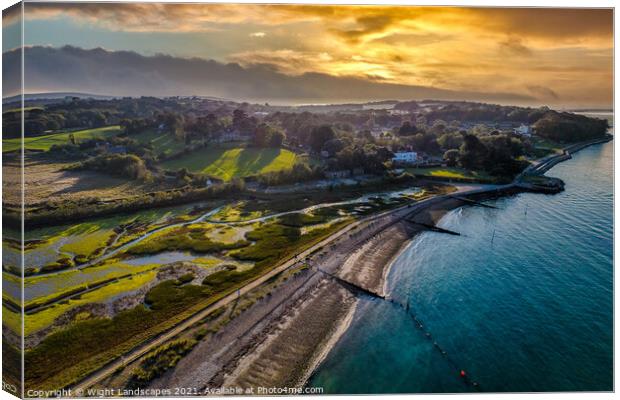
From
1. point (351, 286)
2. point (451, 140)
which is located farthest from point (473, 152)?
point (351, 286)

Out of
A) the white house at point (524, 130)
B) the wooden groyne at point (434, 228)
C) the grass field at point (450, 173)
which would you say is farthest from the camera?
the white house at point (524, 130)

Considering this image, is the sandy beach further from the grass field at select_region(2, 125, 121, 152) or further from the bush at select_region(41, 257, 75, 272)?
the bush at select_region(41, 257, 75, 272)

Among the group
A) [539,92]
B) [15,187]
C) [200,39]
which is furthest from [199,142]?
[539,92]

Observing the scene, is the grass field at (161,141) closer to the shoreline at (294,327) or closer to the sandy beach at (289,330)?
the shoreline at (294,327)

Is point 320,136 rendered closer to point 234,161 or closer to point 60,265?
point 234,161

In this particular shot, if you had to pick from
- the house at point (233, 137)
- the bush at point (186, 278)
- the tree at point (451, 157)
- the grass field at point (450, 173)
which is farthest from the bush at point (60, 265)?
the tree at point (451, 157)

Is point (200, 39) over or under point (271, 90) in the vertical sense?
over

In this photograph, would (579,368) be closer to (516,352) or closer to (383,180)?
(516,352)

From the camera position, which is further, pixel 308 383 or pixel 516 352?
pixel 516 352
